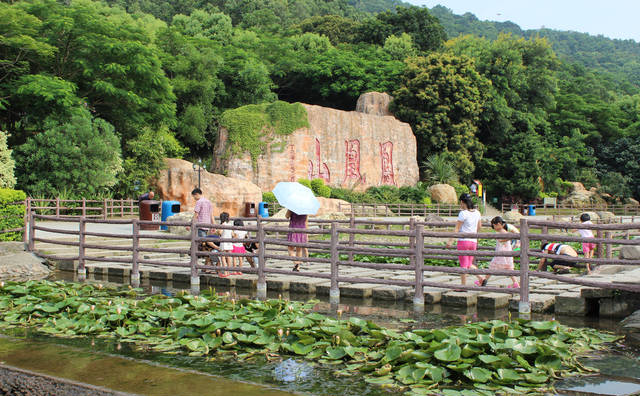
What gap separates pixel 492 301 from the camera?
8.24 m

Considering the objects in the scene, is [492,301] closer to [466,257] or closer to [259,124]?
[466,257]

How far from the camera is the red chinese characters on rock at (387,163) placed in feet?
122

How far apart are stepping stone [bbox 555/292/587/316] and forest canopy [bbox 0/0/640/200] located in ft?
72.1

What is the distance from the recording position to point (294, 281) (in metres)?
9.80

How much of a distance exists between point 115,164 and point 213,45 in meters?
16.9

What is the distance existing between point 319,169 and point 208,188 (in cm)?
839

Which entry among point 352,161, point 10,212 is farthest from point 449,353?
point 352,161

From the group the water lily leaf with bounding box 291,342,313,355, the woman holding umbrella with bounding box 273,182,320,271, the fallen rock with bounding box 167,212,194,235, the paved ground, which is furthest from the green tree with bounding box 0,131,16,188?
the water lily leaf with bounding box 291,342,313,355

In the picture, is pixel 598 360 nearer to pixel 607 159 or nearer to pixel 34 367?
pixel 34 367

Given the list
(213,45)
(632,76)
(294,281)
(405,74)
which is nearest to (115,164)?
(213,45)

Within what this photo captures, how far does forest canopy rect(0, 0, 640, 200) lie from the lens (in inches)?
1014

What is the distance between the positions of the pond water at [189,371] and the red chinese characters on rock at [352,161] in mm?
29505

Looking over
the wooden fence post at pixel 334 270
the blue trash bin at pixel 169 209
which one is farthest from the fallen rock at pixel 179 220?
the wooden fence post at pixel 334 270

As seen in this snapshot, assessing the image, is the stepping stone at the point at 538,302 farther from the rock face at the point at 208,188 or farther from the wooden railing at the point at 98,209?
the rock face at the point at 208,188
